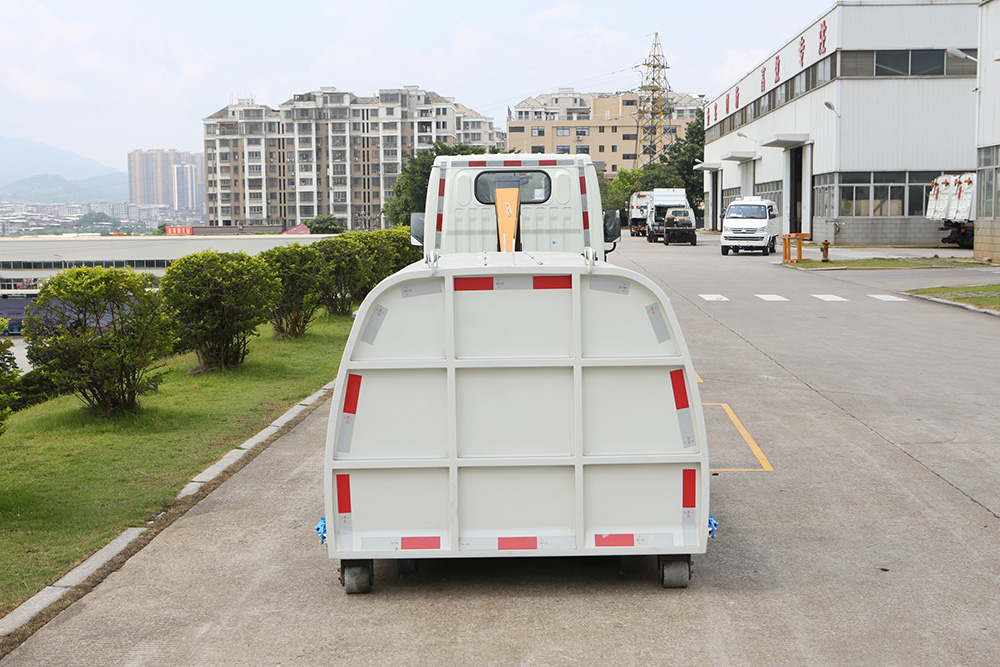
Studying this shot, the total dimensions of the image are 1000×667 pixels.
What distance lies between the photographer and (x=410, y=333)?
541 cm

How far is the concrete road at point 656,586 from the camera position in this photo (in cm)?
480

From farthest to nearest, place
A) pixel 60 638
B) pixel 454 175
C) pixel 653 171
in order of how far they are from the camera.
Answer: pixel 653 171, pixel 454 175, pixel 60 638

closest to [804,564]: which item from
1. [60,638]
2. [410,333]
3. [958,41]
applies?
[410,333]

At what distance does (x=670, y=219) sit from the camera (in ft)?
188

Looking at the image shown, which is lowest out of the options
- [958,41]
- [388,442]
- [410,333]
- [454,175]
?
[388,442]

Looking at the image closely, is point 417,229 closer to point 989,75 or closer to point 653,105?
point 989,75

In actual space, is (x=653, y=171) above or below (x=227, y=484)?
above

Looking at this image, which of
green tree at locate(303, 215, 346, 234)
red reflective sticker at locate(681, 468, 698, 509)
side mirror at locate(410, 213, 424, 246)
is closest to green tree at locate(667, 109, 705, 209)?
green tree at locate(303, 215, 346, 234)

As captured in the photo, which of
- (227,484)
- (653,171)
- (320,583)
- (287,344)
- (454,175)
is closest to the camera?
(320,583)

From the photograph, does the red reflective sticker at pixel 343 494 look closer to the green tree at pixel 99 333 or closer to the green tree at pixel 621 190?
the green tree at pixel 99 333

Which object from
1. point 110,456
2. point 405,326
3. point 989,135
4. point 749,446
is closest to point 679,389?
point 405,326

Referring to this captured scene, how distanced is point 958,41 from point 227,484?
4939 centimetres

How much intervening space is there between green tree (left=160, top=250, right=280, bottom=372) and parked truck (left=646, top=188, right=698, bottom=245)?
45.2 m

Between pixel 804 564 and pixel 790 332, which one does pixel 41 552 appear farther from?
pixel 790 332
